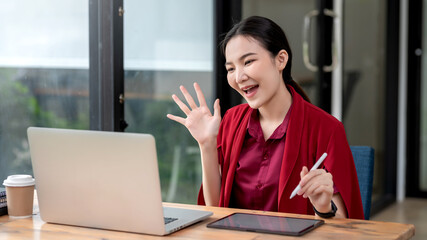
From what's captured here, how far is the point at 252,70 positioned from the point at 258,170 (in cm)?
32

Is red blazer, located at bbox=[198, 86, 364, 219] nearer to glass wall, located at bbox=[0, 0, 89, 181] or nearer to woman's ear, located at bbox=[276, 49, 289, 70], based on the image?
woman's ear, located at bbox=[276, 49, 289, 70]

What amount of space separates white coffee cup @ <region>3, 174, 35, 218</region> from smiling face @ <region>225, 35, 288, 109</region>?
0.69 meters

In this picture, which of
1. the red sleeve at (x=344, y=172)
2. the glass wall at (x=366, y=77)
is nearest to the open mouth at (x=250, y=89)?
the red sleeve at (x=344, y=172)

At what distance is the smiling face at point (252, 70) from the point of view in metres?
1.75

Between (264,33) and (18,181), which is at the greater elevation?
(264,33)

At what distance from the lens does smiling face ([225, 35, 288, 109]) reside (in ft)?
5.76

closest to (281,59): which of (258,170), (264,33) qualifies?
(264,33)

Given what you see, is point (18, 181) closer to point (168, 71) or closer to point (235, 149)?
point (235, 149)

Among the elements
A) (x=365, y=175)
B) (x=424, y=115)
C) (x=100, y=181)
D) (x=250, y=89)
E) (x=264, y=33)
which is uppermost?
(x=264, y=33)

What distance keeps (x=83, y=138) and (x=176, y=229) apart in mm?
298

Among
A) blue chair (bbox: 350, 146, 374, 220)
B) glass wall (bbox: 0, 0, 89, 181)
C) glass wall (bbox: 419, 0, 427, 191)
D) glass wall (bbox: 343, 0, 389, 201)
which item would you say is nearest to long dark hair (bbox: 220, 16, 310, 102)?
blue chair (bbox: 350, 146, 374, 220)

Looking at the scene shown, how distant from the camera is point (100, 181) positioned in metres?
1.29

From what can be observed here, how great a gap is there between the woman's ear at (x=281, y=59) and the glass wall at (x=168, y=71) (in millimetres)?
1048

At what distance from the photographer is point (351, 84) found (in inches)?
173
